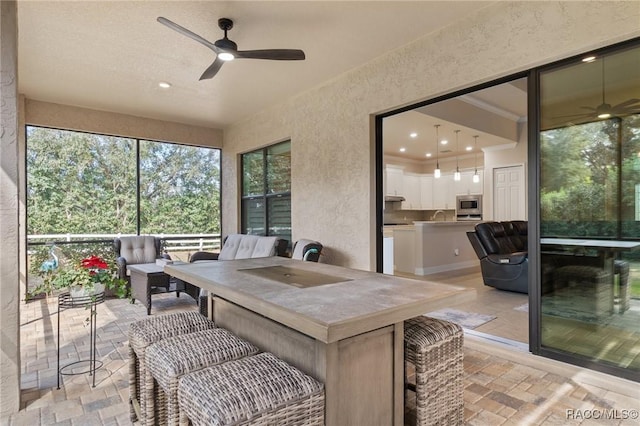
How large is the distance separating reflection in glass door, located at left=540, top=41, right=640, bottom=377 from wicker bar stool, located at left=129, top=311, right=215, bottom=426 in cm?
251

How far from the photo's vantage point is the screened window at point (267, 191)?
5469mm

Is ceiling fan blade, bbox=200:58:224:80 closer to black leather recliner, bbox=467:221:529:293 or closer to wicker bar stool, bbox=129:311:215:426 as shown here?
wicker bar stool, bbox=129:311:215:426

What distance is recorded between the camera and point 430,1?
2727 millimetres

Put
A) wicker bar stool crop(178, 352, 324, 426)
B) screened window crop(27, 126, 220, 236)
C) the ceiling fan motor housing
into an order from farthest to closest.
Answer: screened window crop(27, 126, 220, 236) < the ceiling fan motor housing < wicker bar stool crop(178, 352, 324, 426)

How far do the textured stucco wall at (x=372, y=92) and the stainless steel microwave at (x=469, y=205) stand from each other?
5227mm

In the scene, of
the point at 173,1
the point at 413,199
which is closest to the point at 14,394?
the point at 173,1

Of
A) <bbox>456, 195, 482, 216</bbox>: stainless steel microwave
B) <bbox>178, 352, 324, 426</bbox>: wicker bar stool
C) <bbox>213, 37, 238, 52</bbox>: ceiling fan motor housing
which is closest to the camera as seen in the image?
<bbox>178, 352, 324, 426</bbox>: wicker bar stool

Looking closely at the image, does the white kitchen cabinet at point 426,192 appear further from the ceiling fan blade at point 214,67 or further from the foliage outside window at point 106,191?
the ceiling fan blade at point 214,67

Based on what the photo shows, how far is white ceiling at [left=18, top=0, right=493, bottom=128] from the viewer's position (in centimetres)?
282

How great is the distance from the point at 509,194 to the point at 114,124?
24.8 feet

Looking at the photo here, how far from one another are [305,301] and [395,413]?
2.32 feet

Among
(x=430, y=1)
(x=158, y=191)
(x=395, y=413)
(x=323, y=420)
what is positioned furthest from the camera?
(x=158, y=191)

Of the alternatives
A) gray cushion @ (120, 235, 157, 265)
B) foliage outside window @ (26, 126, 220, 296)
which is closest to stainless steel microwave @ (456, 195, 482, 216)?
foliage outside window @ (26, 126, 220, 296)

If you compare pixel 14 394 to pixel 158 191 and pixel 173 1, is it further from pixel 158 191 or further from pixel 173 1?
pixel 158 191
